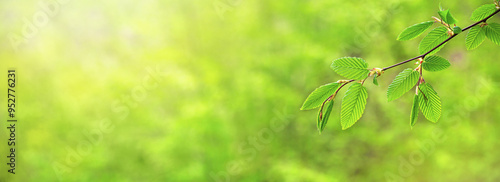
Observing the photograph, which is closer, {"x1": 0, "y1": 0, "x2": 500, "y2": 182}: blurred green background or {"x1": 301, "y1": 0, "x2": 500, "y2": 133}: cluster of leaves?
{"x1": 301, "y1": 0, "x2": 500, "y2": 133}: cluster of leaves

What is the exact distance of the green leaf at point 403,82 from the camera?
0.37 meters

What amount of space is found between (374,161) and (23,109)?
113 inches

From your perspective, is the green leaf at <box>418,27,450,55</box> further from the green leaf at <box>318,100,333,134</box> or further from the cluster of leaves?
the green leaf at <box>318,100,333,134</box>

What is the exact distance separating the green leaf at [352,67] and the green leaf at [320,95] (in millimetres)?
19

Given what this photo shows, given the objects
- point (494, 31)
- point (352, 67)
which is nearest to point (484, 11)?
point (494, 31)

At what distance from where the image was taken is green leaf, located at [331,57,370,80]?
14.1 inches

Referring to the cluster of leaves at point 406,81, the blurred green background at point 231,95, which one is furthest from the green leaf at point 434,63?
the blurred green background at point 231,95

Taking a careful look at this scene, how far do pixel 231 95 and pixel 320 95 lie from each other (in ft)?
9.24

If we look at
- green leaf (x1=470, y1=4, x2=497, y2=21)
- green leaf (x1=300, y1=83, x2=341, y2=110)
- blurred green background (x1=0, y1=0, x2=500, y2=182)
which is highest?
blurred green background (x1=0, y1=0, x2=500, y2=182)

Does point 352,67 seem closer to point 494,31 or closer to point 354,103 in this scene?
point 354,103

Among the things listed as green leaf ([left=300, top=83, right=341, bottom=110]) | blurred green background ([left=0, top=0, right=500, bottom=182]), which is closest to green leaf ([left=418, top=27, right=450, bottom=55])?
green leaf ([left=300, top=83, right=341, bottom=110])

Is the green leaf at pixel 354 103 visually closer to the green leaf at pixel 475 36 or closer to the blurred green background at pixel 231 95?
the green leaf at pixel 475 36

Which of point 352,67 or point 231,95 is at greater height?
point 231,95

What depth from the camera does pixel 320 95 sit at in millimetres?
351
